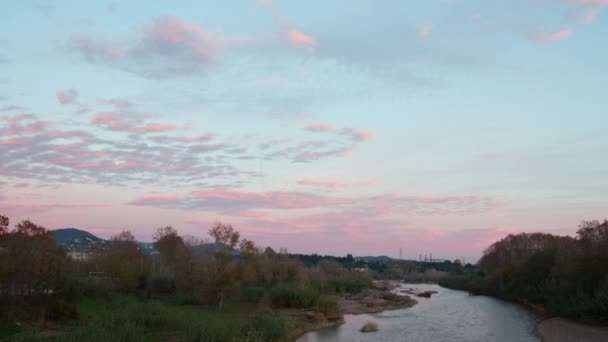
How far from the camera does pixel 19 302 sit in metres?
25.2

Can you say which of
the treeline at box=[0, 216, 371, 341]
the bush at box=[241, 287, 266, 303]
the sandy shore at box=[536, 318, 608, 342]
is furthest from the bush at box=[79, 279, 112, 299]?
the sandy shore at box=[536, 318, 608, 342]

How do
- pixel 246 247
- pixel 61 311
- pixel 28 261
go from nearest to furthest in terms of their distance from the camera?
pixel 28 261 → pixel 61 311 → pixel 246 247

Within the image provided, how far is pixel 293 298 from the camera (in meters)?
42.8

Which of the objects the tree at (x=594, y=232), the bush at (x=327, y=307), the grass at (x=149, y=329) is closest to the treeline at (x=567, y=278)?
the tree at (x=594, y=232)

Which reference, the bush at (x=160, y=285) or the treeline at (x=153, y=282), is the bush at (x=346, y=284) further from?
the bush at (x=160, y=285)

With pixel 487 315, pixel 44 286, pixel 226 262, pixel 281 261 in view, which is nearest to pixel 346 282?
pixel 281 261

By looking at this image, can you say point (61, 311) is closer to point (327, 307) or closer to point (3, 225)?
point (3, 225)

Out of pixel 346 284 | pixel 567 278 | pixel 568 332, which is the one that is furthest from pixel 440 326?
pixel 346 284

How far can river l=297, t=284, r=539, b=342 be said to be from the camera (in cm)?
3030

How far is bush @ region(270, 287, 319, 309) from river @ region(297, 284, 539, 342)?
3261 mm

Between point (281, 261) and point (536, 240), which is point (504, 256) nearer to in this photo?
point (536, 240)

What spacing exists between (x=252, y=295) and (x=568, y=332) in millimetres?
26121

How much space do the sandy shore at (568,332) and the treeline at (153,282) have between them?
47.5 ft

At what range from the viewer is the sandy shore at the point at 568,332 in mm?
27281
